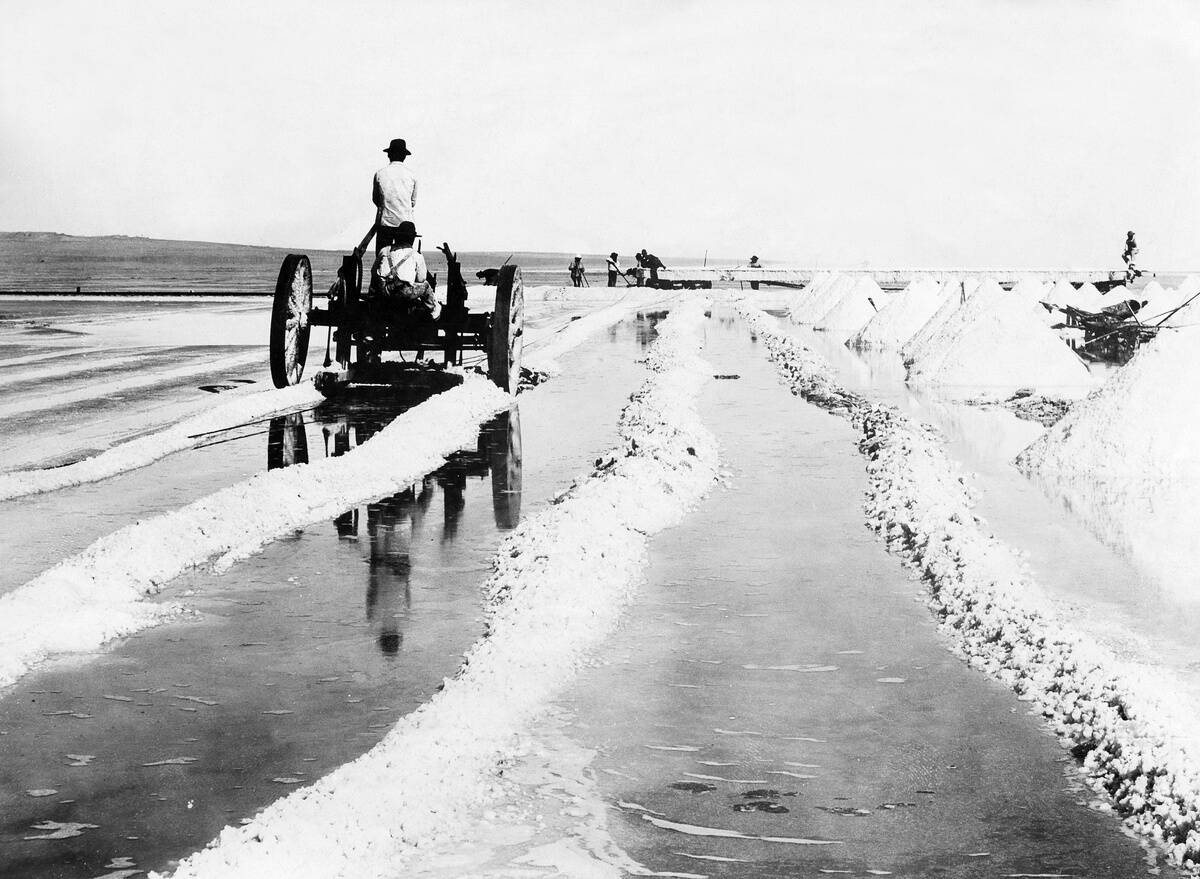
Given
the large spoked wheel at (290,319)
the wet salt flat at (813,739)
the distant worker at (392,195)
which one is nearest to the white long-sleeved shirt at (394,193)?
the distant worker at (392,195)

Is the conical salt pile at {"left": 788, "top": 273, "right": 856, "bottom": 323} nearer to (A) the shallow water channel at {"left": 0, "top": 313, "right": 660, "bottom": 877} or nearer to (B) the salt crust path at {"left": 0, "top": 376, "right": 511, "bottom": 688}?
(B) the salt crust path at {"left": 0, "top": 376, "right": 511, "bottom": 688}

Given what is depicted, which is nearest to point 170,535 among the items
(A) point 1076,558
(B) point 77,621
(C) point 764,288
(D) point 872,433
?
(B) point 77,621

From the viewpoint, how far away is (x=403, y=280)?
13.2 metres

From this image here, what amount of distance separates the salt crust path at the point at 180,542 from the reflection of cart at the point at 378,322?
252 cm

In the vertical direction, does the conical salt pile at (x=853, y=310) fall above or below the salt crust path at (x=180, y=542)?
above

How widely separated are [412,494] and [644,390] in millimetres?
6459

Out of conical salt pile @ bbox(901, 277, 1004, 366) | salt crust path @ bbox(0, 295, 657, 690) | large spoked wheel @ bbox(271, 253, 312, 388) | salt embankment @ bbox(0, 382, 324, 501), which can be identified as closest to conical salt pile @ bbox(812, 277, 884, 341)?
conical salt pile @ bbox(901, 277, 1004, 366)

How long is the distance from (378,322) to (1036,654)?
9.43 meters

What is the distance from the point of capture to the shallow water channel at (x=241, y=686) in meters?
3.73

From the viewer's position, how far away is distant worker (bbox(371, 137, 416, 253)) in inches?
521

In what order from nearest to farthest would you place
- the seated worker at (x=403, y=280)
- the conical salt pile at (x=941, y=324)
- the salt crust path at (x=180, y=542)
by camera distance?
the salt crust path at (x=180, y=542) → the seated worker at (x=403, y=280) → the conical salt pile at (x=941, y=324)

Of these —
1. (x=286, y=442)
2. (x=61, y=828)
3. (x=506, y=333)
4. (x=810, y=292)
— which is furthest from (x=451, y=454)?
(x=810, y=292)

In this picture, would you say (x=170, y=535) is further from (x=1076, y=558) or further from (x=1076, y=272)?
(x=1076, y=272)

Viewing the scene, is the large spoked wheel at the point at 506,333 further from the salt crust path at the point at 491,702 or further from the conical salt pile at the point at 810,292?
the conical salt pile at the point at 810,292
